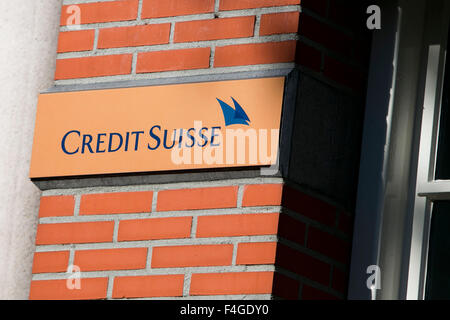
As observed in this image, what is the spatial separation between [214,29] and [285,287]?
83 cm

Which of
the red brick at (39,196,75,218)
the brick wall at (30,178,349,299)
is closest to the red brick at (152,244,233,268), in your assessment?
Result: the brick wall at (30,178,349,299)

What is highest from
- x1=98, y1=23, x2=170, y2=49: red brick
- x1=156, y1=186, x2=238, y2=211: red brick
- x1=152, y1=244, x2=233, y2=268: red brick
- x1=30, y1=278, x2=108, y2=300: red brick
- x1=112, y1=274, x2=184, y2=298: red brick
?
x1=98, y1=23, x2=170, y2=49: red brick

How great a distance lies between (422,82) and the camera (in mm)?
3541

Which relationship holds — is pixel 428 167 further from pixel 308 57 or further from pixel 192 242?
pixel 192 242

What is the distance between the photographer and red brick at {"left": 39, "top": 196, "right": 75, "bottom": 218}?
11.5ft

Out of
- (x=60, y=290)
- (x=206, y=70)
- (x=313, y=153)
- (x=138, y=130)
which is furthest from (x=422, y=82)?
(x=60, y=290)

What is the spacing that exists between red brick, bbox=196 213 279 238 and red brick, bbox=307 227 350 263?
173 mm

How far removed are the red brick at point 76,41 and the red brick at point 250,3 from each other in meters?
0.46

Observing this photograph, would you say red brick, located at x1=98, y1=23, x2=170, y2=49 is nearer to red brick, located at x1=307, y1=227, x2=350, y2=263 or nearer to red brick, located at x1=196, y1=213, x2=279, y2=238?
red brick, located at x1=196, y1=213, x2=279, y2=238

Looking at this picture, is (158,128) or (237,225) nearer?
(237,225)

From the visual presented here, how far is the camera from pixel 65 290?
3439mm

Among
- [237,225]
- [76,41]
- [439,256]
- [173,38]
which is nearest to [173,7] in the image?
[173,38]
